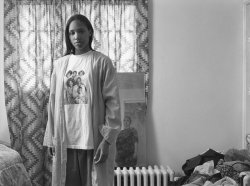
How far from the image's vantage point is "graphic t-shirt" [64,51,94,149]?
158 centimetres

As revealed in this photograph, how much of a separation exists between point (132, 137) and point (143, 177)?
36 centimetres

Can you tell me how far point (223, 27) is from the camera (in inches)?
122

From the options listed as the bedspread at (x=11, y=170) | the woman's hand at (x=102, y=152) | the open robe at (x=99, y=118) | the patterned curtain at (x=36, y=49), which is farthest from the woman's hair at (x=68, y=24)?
the patterned curtain at (x=36, y=49)

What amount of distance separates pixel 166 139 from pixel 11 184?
4.48 feet

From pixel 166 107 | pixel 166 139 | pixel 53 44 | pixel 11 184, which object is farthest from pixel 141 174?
pixel 53 44

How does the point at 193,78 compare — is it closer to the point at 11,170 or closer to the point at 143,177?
the point at 143,177

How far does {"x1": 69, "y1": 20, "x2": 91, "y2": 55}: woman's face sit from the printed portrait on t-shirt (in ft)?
0.41

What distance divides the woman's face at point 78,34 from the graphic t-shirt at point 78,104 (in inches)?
2.0

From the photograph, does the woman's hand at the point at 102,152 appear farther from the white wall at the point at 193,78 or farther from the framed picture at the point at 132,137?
the white wall at the point at 193,78

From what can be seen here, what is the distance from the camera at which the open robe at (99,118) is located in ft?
5.18

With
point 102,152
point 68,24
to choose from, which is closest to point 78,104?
point 102,152

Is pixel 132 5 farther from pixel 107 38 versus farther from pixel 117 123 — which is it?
pixel 117 123

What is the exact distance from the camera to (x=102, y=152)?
154cm

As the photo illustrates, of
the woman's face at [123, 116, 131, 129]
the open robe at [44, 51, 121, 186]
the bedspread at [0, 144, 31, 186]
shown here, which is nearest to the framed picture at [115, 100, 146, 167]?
the woman's face at [123, 116, 131, 129]
